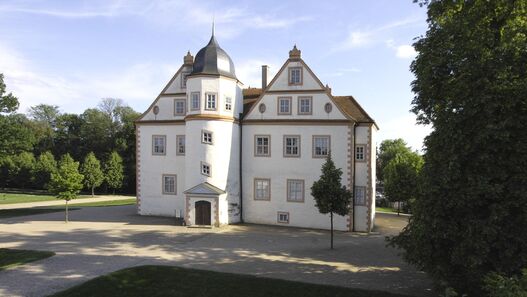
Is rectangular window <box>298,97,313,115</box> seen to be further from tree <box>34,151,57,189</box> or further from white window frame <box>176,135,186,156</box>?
tree <box>34,151,57,189</box>

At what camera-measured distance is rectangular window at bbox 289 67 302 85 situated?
94.7 feet

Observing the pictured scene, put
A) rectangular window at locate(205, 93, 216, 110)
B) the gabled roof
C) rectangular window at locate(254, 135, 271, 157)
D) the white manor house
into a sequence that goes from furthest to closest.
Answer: rectangular window at locate(254, 135, 271, 157), rectangular window at locate(205, 93, 216, 110), the white manor house, the gabled roof

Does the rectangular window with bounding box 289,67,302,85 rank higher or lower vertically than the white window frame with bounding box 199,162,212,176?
higher

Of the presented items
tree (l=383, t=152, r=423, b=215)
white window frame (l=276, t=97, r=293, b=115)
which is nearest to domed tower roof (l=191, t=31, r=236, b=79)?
white window frame (l=276, t=97, r=293, b=115)

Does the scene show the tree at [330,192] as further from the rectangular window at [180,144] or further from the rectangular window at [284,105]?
the rectangular window at [180,144]

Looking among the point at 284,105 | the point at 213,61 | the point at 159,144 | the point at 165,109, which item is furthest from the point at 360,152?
the point at 159,144

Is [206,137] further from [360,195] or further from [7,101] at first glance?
[7,101]

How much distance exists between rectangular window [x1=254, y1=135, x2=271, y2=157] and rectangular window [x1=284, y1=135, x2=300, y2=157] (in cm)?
129

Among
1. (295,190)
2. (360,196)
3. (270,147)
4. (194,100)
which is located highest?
(194,100)

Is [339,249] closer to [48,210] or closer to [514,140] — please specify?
[514,140]

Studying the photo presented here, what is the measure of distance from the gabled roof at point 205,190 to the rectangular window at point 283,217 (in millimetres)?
4504

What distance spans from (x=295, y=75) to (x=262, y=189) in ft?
28.4

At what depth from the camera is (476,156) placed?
484 inches

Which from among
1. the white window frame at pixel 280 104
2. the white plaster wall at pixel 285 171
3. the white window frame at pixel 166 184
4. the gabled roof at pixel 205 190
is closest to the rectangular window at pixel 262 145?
the white plaster wall at pixel 285 171
